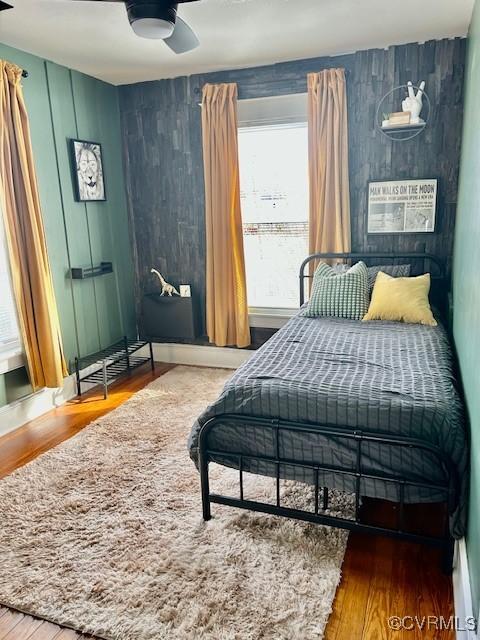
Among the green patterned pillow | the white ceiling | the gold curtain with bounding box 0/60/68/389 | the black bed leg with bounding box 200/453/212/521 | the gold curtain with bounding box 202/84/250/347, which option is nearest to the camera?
the black bed leg with bounding box 200/453/212/521

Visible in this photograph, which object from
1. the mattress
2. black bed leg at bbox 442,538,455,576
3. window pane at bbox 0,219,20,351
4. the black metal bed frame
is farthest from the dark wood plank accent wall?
black bed leg at bbox 442,538,455,576

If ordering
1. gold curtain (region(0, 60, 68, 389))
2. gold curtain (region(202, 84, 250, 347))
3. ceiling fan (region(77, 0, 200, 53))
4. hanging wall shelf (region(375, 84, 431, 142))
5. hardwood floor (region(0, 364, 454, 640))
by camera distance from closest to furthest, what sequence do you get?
1. hardwood floor (region(0, 364, 454, 640))
2. ceiling fan (region(77, 0, 200, 53))
3. gold curtain (region(0, 60, 68, 389))
4. hanging wall shelf (region(375, 84, 431, 142))
5. gold curtain (region(202, 84, 250, 347))

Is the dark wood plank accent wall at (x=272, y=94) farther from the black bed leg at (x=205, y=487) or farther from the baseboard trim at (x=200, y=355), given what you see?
the black bed leg at (x=205, y=487)

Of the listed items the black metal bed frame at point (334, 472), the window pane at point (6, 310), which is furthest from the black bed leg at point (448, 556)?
the window pane at point (6, 310)

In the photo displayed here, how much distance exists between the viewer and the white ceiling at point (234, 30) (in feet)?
8.90

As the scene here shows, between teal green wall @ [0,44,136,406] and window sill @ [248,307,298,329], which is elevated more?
teal green wall @ [0,44,136,406]

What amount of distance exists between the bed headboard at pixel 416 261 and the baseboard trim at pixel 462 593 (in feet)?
7.09

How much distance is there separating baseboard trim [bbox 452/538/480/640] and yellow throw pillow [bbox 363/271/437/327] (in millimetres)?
1614

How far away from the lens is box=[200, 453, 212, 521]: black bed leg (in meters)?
2.18

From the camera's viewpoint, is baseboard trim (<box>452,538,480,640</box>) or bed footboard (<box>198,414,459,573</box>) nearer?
baseboard trim (<box>452,538,480,640</box>)

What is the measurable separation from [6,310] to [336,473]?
2.53 m

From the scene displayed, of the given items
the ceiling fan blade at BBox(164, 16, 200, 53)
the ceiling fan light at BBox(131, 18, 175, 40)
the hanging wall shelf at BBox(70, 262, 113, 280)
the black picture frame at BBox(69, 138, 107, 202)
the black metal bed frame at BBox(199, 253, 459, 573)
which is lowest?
the black metal bed frame at BBox(199, 253, 459, 573)

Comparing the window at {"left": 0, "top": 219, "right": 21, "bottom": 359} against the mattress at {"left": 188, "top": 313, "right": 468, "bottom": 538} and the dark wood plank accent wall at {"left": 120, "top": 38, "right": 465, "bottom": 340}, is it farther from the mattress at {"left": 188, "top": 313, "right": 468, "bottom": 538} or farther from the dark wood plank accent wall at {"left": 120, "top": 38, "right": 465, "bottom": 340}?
the mattress at {"left": 188, "top": 313, "right": 468, "bottom": 538}

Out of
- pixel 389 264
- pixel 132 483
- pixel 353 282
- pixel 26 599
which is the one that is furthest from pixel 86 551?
pixel 389 264
